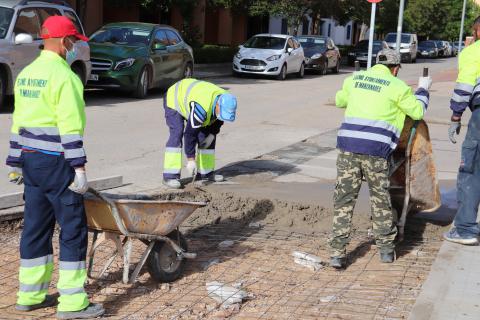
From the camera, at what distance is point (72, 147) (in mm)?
4254

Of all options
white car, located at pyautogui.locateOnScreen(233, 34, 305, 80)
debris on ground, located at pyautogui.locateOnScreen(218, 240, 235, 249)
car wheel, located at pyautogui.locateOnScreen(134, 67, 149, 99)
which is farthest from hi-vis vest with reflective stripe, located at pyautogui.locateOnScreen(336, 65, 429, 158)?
white car, located at pyautogui.locateOnScreen(233, 34, 305, 80)

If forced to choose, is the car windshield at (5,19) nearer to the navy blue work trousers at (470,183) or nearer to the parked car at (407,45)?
the navy blue work trousers at (470,183)

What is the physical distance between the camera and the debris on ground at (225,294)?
4.94 meters

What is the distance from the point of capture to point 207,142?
8.41 metres

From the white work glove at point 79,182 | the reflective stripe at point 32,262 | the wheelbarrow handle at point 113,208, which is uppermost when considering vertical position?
the white work glove at point 79,182

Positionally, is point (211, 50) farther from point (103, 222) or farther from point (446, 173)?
point (103, 222)

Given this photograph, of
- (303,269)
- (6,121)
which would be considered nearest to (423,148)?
(303,269)

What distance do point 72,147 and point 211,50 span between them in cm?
2638

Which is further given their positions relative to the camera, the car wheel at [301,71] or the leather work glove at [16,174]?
the car wheel at [301,71]

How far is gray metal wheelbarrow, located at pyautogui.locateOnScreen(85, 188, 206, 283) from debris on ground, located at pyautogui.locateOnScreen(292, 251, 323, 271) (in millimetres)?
1036

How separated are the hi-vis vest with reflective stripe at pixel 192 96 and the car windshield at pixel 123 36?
32.9 feet

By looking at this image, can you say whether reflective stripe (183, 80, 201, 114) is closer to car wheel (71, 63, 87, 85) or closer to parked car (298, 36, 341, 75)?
car wheel (71, 63, 87, 85)

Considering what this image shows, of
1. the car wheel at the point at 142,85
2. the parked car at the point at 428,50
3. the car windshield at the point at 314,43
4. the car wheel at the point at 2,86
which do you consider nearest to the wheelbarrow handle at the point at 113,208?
the car wheel at the point at 2,86

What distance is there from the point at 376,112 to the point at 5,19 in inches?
406
